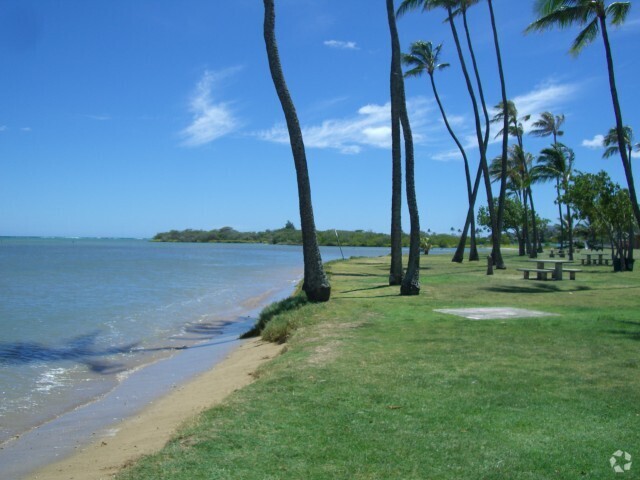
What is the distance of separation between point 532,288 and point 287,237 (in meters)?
133

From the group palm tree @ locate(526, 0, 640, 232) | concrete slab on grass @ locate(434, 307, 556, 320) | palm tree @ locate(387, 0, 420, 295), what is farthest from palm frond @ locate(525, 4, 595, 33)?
concrete slab on grass @ locate(434, 307, 556, 320)

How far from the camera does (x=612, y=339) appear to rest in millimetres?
8445

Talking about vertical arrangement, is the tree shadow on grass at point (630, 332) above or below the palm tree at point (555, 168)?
below

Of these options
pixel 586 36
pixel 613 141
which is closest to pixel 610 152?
pixel 613 141

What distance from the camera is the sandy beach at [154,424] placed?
482cm

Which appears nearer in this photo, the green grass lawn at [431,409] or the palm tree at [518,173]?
the green grass lawn at [431,409]

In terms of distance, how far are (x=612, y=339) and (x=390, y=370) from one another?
3794 millimetres

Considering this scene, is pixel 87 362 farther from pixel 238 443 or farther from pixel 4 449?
pixel 238 443

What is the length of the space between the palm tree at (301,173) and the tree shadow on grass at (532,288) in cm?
563

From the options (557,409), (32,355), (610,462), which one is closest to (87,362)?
(32,355)

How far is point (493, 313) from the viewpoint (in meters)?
11.6

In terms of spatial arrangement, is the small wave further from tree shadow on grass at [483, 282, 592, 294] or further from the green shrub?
tree shadow on grass at [483, 282, 592, 294]

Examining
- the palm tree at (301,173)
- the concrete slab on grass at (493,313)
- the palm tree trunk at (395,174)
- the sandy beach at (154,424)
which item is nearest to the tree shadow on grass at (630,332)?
the concrete slab on grass at (493,313)

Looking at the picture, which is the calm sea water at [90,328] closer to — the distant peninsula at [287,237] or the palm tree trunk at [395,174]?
the palm tree trunk at [395,174]
